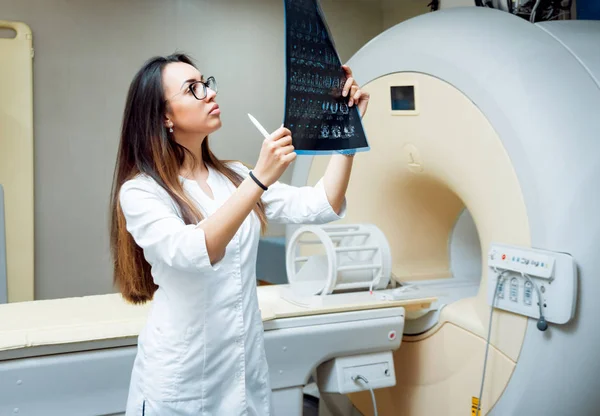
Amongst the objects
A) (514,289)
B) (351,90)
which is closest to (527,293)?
(514,289)

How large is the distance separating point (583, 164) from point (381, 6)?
2.26 m

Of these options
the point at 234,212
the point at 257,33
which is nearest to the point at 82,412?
the point at 234,212

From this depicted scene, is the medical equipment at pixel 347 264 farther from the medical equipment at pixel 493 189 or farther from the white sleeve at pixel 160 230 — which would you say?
the white sleeve at pixel 160 230

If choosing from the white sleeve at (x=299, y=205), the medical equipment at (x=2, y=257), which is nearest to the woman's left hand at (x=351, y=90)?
the white sleeve at (x=299, y=205)

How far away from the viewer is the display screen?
2043 millimetres

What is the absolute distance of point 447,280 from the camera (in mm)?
2287

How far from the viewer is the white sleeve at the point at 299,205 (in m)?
1.38

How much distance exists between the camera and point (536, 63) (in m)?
1.72

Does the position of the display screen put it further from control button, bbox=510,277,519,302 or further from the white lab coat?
the white lab coat

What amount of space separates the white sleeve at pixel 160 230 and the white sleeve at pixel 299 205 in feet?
0.91

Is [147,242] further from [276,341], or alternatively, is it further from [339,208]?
[276,341]

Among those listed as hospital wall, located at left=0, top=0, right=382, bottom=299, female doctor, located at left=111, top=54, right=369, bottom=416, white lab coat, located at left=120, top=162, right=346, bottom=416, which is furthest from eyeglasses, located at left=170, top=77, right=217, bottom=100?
hospital wall, located at left=0, top=0, right=382, bottom=299

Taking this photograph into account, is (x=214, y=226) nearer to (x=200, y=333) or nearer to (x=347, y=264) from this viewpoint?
(x=200, y=333)

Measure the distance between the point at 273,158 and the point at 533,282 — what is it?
0.89 meters
